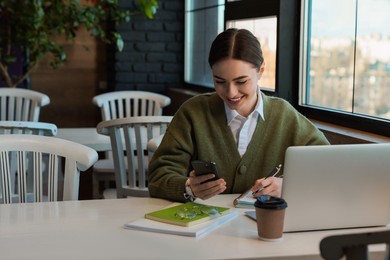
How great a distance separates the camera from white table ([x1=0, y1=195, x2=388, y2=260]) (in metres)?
1.59

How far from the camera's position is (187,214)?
6.11 ft

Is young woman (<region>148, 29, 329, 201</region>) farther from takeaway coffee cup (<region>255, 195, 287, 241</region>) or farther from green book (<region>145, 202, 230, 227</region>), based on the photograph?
takeaway coffee cup (<region>255, 195, 287, 241</region>)

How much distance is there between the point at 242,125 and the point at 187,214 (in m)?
0.48

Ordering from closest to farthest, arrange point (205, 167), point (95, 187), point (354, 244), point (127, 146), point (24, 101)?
point (354, 244)
point (205, 167)
point (127, 146)
point (95, 187)
point (24, 101)

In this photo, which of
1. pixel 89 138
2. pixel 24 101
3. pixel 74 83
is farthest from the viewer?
pixel 74 83

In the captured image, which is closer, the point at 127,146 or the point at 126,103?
the point at 127,146

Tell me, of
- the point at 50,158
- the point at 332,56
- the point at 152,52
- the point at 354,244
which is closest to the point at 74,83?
the point at 152,52

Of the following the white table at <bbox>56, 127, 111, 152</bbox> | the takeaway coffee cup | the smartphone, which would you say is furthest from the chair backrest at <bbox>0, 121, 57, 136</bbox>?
the takeaway coffee cup

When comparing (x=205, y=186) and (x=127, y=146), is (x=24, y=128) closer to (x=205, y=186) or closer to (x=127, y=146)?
(x=127, y=146)

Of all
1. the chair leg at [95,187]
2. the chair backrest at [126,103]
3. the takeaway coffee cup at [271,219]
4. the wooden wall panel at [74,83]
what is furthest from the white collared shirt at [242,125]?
the wooden wall panel at [74,83]

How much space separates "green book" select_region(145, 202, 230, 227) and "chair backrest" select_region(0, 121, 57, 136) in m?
1.18

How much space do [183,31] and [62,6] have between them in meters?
0.96

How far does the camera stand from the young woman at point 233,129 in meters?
2.13

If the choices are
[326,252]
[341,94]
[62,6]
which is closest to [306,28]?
[341,94]
